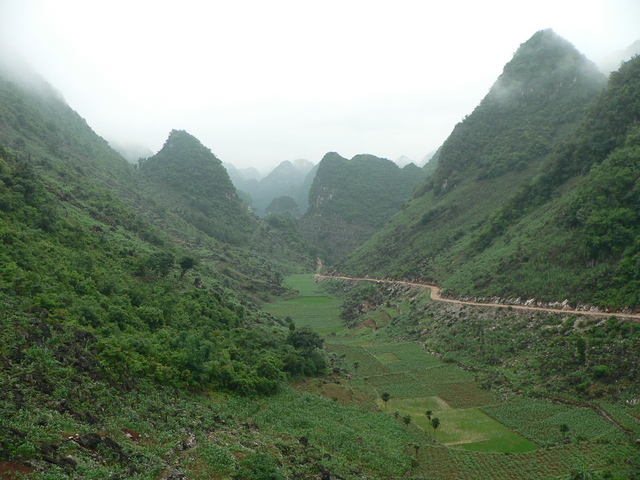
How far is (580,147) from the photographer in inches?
2325

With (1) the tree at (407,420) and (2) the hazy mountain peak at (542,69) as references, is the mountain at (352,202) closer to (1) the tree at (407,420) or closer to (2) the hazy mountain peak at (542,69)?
(2) the hazy mountain peak at (542,69)

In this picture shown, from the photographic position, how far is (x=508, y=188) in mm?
81688

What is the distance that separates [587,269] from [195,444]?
39.1m

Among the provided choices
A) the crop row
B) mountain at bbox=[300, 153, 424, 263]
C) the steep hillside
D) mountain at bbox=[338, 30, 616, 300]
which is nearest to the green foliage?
the crop row

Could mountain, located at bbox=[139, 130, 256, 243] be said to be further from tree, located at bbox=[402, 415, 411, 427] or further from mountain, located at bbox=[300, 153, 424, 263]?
tree, located at bbox=[402, 415, 411, 427]

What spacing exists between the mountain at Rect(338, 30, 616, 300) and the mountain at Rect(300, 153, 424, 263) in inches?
2246

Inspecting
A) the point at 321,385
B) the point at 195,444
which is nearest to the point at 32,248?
the point at 195,444

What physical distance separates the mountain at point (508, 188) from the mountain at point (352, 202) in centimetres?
5704

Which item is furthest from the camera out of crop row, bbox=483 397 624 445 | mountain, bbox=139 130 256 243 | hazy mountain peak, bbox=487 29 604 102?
mountain, bbox=139 130 256 243

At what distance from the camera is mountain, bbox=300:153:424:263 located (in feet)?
555

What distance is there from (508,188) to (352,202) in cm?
10281

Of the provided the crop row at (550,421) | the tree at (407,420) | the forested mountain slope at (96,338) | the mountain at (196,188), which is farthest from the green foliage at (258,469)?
the mountain at (196,188)

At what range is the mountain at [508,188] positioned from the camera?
48.9 metres

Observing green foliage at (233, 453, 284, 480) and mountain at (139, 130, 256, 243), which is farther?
mountain at (139, 130, 256, 243)
